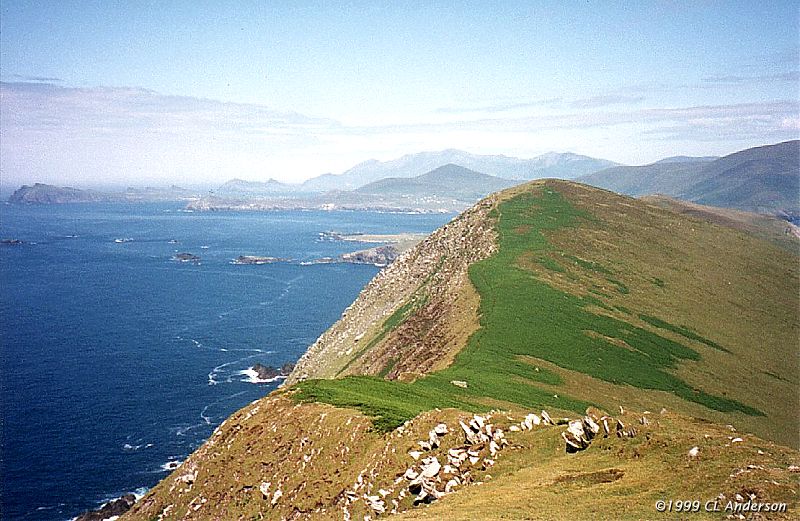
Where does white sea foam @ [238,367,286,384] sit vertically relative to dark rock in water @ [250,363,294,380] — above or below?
below

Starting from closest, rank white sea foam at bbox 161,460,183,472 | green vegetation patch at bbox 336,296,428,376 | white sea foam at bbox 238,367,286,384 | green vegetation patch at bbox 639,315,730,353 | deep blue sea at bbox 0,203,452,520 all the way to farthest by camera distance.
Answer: green vegetation patch at bbox 639,315,730,353 → deep blue sea at bbox 0,203,452,520 → white sea foam at bbox 161,460,183,472 → green vegetation patch at bbox 336,296,428,376 → white sea foam at bbox 238,367,286,384

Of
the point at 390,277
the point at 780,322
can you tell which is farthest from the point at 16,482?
the point at 780,322

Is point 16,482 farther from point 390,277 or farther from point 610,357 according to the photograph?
point 610,357

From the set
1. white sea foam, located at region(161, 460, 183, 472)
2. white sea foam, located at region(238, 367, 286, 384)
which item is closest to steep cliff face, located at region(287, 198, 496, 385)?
white sea foam, located at region(238, 367, 286, 384)

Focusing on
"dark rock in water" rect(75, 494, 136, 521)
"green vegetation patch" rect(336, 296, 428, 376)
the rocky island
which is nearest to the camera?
"dark rock in water" rect(75, 494, 136, 521)

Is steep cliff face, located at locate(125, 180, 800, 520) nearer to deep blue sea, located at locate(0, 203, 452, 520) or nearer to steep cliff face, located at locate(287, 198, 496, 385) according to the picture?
steep cliff face, located at locate(287, 198, 496, 385)

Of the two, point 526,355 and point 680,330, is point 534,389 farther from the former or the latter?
point 680,330

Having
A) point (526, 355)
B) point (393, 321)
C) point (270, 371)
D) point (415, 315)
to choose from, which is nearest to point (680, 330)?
point (526, 355)
